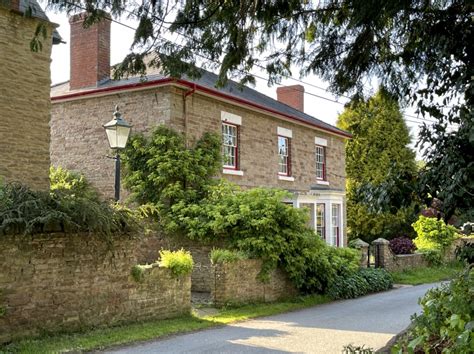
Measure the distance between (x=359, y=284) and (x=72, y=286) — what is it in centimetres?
931

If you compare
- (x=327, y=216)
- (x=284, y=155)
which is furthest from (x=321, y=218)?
(x=284, y=155)

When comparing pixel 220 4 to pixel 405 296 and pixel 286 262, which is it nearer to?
pixel 286 262

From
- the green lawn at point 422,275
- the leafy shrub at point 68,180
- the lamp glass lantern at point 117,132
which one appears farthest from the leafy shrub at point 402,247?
the lamp glass lantern at point 117,132

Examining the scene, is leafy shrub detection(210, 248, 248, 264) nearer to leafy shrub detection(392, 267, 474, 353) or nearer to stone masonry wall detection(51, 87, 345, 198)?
stone masonry wall detection(51, 87, 345, 198)

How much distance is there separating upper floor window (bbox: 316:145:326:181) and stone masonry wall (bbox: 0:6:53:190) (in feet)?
43.5

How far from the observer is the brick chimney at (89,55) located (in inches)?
704

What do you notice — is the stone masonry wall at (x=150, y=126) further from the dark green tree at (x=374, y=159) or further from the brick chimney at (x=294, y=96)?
the dark green tree at (x=374, y=159)

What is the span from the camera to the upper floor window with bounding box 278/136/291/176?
2102cm

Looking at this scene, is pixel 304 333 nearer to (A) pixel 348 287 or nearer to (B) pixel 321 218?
(A) pixel 348 287

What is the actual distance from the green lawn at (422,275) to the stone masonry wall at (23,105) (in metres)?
12.8

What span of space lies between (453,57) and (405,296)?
37.1 ft

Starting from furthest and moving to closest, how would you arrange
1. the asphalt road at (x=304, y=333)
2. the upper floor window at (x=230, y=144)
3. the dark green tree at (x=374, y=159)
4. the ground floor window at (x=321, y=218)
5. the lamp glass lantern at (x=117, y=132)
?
the dark green tree at (x=374, y=159), the ground floor window at (x=321, y=218), the upper floor window at (x=230, y=144), the lamp glass lantern at (x=117, y=132), the asphalt road at (x=304, y=333)

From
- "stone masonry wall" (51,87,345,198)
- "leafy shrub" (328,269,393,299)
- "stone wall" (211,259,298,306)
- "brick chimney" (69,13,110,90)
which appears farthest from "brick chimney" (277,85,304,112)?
"stone wall" (211,259,298,306)

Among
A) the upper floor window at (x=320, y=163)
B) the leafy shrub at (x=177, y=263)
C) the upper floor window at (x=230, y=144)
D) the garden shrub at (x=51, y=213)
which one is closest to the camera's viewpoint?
the garden shrub at (x=51, y=213)
